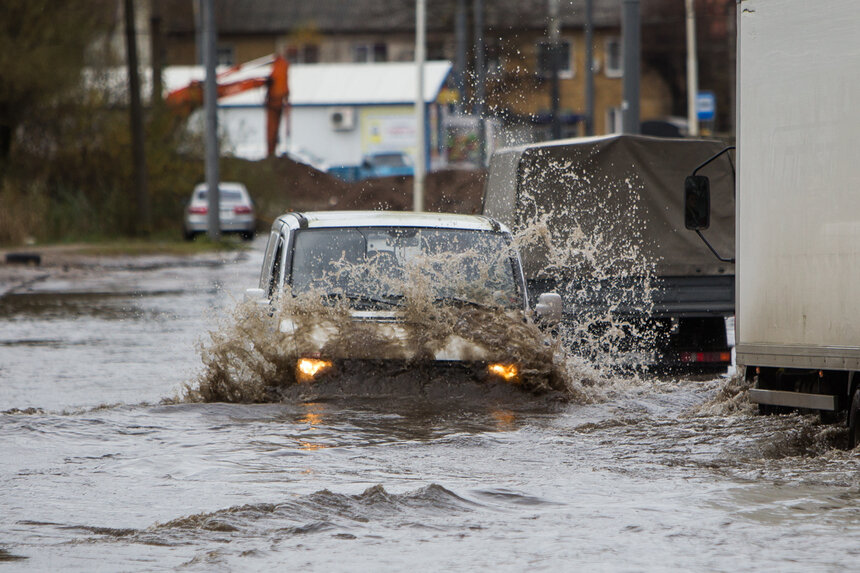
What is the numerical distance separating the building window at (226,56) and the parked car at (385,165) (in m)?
17.6

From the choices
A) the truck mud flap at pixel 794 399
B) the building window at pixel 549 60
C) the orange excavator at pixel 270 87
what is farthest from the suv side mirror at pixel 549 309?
the building window at pixel 549 60

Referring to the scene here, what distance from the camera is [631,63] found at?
1989 centimetres

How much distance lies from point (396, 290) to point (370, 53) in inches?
2776

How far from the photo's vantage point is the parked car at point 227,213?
39438 millimetres

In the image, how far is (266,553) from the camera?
6340mm

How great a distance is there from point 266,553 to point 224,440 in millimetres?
3221

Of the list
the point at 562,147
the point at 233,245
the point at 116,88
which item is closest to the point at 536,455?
the point at 562,147

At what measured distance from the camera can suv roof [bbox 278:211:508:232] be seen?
11.2 meters

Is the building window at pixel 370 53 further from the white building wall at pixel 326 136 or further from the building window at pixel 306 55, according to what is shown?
the white building wall at pixel 326 136

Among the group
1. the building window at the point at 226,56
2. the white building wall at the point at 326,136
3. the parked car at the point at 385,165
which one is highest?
the building window at the point at 226,56

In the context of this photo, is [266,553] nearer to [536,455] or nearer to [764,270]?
[536,455]

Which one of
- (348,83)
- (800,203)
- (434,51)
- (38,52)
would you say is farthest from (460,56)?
(800,203)

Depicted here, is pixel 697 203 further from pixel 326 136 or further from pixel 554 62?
pixel 326 136

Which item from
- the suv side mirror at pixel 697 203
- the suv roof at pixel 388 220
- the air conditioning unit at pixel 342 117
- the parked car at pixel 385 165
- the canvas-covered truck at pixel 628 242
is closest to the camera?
the suv side mirror at pixel 697 203
